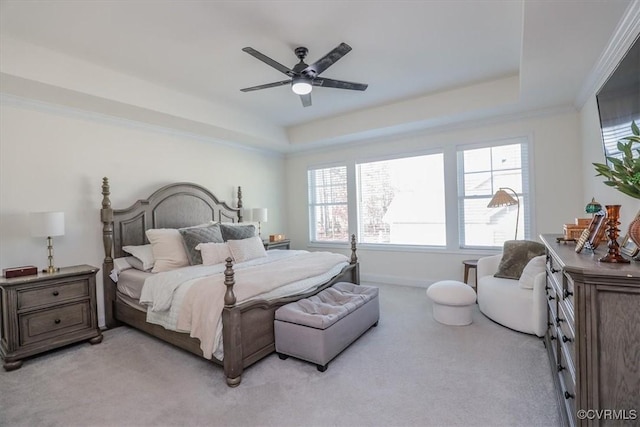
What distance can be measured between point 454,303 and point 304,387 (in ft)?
6.26

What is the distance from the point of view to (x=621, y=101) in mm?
2062

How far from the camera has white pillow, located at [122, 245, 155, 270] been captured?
3.51 meters

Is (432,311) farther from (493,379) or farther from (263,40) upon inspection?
(263,40)

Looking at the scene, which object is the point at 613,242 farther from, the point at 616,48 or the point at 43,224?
the point at 43,224

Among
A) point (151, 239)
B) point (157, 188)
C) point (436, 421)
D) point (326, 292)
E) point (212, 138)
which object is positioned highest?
point (212, 138)

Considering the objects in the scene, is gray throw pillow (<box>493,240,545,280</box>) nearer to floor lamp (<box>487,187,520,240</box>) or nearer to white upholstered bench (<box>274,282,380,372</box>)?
floor lamp (<box>487,187,520,240</box>)

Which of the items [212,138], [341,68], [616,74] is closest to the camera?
[616,74]

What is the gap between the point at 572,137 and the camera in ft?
13.0

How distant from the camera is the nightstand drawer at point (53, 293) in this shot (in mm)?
2745

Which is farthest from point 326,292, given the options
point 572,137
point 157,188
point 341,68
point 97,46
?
point 572,137

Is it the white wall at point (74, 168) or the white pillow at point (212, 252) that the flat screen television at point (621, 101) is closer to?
the white pillow at point (212, 252)

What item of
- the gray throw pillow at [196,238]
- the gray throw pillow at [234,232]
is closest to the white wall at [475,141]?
the gray throw pillow at [234,232]

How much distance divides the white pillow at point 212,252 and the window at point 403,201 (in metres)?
2.84

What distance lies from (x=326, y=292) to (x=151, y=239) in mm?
2187
